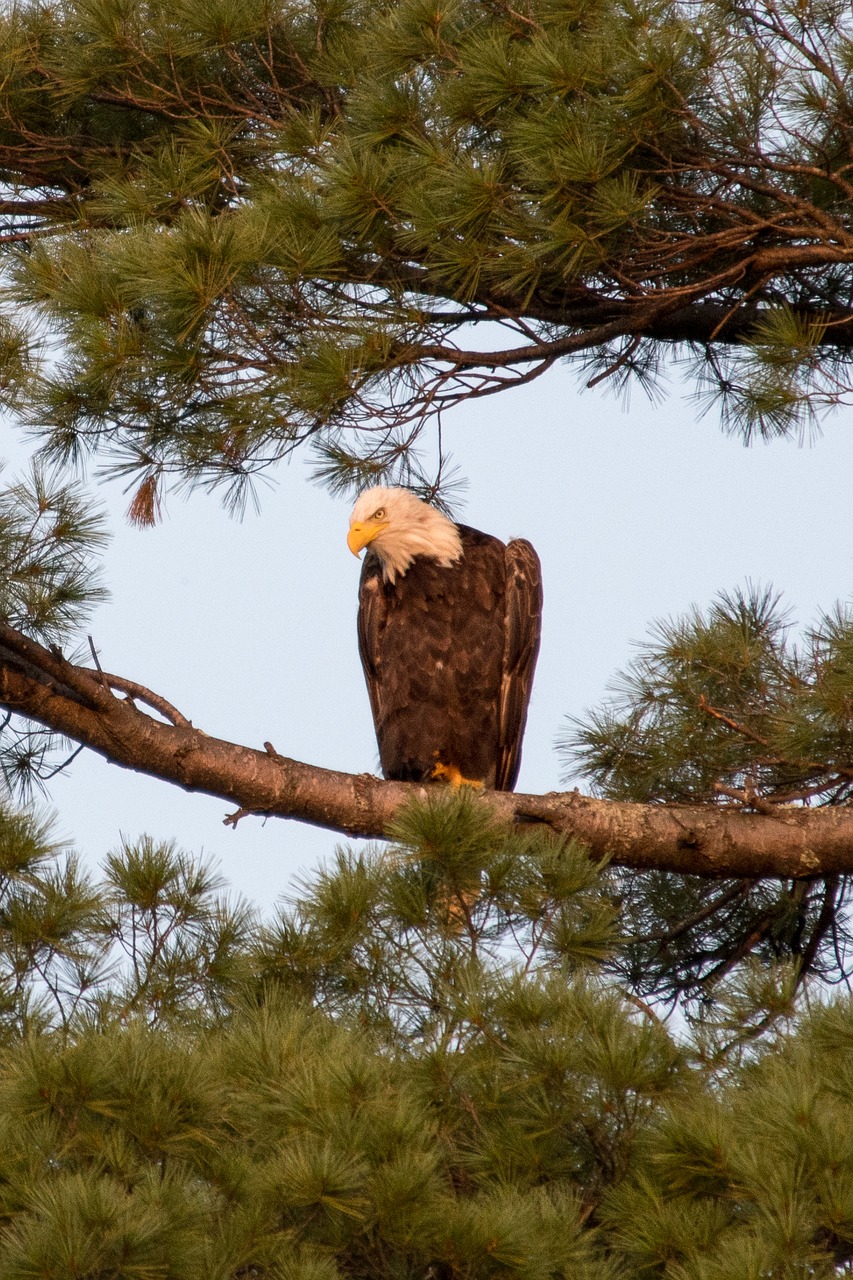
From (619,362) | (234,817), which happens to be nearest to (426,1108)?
(234,817)

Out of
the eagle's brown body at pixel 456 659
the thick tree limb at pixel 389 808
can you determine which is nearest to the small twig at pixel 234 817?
the thick tree limb at pixel 389 808

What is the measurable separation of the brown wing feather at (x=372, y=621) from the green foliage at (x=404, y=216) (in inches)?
43.5

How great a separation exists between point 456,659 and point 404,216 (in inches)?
65.8

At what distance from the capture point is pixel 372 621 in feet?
16.3

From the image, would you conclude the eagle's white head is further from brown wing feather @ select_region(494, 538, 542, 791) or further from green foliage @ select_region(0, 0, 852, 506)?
green foliage @ select_region(0, 0, 852, 506)

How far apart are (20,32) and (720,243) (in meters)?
2.10

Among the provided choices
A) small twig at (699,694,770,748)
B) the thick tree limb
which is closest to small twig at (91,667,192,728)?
the thick tree limb

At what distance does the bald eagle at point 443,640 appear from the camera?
15.7 ft

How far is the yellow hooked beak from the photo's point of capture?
4719 mm

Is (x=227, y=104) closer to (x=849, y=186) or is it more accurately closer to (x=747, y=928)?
(x=849, y=186)

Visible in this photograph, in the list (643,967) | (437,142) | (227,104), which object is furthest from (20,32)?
(643,967)

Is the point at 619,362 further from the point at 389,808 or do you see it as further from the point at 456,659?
the point at 389,808

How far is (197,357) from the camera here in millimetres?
3363

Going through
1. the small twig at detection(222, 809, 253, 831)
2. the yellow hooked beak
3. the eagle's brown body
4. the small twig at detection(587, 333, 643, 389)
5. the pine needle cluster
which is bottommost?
the pine needle cluster
